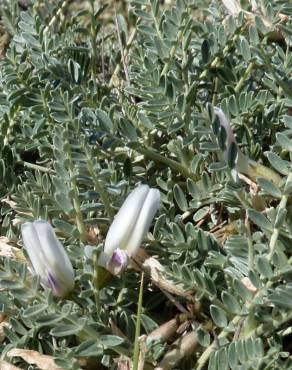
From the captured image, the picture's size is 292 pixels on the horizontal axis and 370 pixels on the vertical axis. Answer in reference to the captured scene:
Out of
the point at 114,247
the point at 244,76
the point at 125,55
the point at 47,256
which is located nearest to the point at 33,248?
the point at 47,256

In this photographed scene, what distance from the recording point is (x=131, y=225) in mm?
1491

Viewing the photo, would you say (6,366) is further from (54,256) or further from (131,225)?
(131,225)

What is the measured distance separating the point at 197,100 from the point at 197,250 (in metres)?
0.44

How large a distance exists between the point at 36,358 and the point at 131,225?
287mm

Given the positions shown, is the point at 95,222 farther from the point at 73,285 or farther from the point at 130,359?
the point at 130,359

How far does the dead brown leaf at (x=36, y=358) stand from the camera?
4.82ft

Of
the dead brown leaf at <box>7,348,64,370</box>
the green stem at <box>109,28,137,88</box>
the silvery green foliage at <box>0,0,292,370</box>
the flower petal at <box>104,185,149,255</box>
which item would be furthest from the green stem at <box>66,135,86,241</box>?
the green stem at <box>109,28,137,88</box>

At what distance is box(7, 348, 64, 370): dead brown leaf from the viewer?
4.82ft

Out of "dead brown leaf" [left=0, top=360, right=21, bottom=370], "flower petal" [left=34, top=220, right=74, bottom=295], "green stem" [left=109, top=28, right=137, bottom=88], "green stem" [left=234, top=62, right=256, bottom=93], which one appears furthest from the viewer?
"green stem" [left=109, top=28, right=137, bottom=88]

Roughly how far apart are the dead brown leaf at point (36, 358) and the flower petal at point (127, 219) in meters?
0.22

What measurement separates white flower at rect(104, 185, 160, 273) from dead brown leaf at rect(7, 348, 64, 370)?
0.64 feet

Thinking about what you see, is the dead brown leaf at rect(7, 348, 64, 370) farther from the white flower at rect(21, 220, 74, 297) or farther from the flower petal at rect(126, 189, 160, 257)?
the flower petal at rect(126, 189, 160, 257)

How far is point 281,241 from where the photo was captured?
1.48 m

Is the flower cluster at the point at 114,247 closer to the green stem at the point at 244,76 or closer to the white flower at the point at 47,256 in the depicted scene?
the white flower at the point at 47,256
